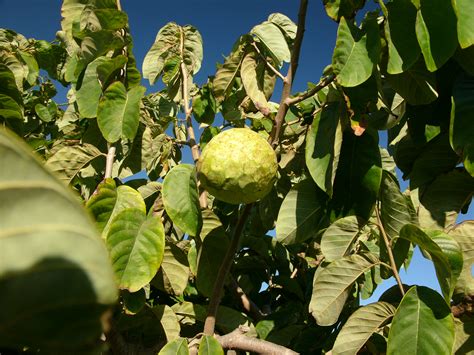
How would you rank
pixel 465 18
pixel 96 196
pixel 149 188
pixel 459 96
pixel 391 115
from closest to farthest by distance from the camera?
pixel 465 18
pixel 459 96
pixel 96 196
pixel 391 115
pixel 149 188

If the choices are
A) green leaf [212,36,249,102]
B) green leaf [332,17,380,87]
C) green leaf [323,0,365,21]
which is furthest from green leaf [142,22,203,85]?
green leaf [332,17,380,87]

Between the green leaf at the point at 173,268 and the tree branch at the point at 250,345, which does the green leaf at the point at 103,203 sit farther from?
the tree branch at the point at 250,345

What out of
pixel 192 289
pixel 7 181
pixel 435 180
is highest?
pixel 7 181

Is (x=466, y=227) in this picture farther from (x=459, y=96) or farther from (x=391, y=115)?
(x=391, y=115)

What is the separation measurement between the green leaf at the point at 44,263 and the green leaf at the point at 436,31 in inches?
45.7

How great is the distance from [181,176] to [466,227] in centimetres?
87

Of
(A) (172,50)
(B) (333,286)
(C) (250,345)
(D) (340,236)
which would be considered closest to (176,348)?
(C) (250,345)

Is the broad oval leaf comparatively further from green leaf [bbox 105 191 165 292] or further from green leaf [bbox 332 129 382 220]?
green leaf [bbox 332 129 382 220]

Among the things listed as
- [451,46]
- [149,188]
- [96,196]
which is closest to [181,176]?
[96,196]

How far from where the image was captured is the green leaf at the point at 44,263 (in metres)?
0.24

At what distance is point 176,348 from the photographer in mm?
1401

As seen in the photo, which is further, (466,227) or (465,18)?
(466,227)

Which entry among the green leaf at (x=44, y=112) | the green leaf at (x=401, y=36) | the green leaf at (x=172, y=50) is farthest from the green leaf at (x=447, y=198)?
the green leaf at (x=44, y=112)

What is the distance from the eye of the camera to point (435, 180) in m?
1.60
